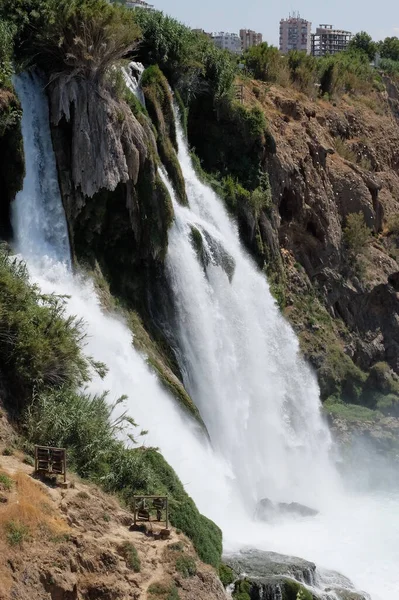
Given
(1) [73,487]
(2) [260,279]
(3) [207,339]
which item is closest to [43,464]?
(1) [73,487]

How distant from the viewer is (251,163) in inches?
1508

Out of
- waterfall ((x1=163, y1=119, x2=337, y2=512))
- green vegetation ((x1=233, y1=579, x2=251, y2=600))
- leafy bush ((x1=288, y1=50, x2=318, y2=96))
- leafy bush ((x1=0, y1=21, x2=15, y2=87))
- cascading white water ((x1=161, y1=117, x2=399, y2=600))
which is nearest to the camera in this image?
green vegetation ((x1=233, y1=579, x2=251, y2=600))

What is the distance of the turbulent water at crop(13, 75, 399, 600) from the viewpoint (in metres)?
23.3

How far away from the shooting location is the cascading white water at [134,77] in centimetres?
3047

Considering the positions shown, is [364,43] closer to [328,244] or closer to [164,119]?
[328,244]

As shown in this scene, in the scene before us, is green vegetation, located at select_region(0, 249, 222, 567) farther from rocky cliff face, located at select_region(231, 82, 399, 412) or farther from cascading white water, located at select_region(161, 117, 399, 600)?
rocky cliff face, located at select_region(231, 82, 399, 412)

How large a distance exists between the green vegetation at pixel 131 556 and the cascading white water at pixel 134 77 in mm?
16089

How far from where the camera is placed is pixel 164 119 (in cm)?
3262

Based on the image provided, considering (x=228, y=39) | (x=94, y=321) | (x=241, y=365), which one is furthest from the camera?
(x=228, y=39)

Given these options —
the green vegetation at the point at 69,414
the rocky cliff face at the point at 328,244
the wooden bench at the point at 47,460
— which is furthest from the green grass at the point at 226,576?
the rocky cliff face at the point at 328,244

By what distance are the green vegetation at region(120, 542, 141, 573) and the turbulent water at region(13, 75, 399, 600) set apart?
4.97 m

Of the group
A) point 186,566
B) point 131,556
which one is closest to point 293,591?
point 186,566

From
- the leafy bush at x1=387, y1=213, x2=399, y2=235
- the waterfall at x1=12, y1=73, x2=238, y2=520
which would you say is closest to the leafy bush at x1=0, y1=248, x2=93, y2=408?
the waterfall at x1=12, y1=73, x2=238, y2=520

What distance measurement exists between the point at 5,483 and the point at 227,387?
13.2 metres
